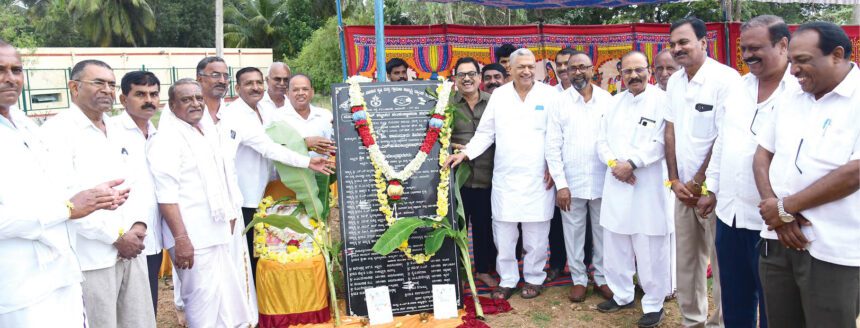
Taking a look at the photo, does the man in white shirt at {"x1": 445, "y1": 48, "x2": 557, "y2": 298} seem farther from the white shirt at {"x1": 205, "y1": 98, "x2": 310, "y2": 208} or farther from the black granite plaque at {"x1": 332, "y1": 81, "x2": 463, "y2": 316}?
the white shirt at {"x1": 205, "y1": 98, "x2": 310, "y2": 208}

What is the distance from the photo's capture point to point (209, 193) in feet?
13.3

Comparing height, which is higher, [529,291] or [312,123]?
[312,123]

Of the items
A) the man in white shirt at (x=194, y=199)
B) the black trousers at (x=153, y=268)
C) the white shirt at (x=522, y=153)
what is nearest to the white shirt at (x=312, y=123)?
the man in white shirt at (x=194, y=199)

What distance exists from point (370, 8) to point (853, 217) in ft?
70.0

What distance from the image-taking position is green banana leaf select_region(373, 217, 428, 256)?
14.7 ft

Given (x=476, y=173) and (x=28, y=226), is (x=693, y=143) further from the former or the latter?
(x=28, y=226)

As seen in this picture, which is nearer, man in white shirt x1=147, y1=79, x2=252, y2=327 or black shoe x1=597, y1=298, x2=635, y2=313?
man in white shirt x1=147, y1=79, x2=252, y2=327

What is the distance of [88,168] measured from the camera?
3225mm

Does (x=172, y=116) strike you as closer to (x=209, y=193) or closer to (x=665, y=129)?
(x=209, y=193)

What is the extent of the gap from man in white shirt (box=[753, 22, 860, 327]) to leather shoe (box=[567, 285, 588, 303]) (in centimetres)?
238

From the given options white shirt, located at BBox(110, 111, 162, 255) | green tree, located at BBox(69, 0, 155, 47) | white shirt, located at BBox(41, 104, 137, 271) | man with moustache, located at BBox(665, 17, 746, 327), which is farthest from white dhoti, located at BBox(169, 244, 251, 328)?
green tree, located at BBox(69, 0, 155, 47)

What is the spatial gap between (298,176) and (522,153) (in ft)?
5.66

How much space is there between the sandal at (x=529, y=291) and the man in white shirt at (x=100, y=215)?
2887mm

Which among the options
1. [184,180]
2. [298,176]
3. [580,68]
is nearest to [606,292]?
[580,68]
